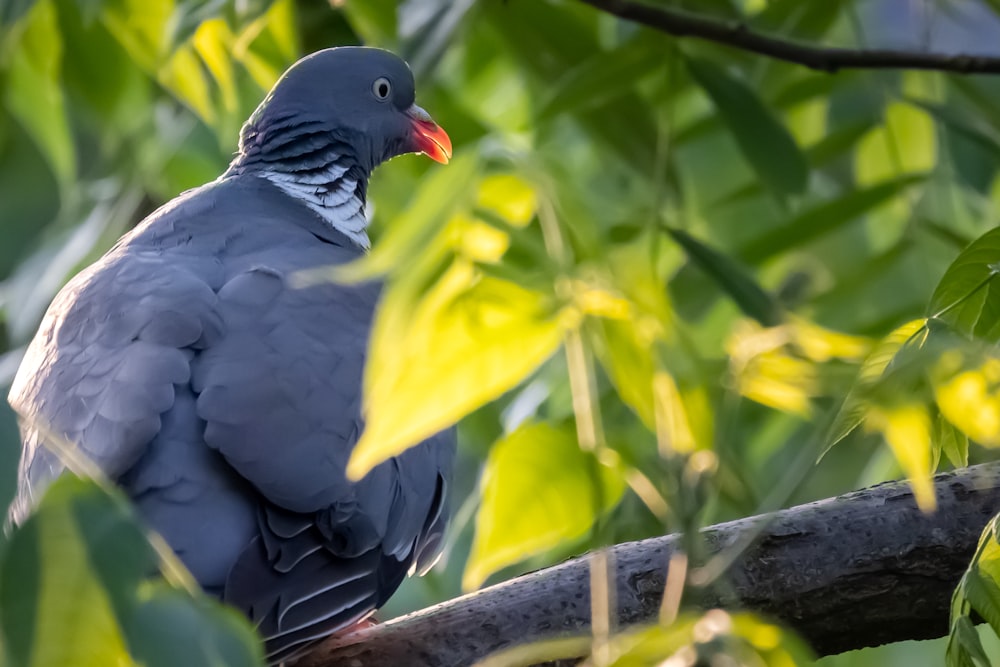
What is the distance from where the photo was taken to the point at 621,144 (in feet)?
7.43

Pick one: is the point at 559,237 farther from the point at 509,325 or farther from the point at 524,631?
the point at 524,631

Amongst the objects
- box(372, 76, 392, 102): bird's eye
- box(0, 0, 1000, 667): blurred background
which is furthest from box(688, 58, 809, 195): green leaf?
box(372, 76, 392, 102): bird's eye

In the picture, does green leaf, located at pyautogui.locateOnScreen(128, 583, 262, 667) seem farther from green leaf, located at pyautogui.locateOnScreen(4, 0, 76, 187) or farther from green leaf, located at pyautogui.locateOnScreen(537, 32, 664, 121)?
green leaf, located at pyautogui.locateOnScreen(4, 0, 76, 187)

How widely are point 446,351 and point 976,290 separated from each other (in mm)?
508

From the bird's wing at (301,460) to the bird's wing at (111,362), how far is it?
0.05 m

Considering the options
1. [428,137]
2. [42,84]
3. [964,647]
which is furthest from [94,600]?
[428,137]

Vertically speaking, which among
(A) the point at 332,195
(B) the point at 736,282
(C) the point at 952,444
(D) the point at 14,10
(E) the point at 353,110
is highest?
(D) the point at 14,10

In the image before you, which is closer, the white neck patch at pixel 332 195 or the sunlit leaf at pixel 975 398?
the sunlit leaf at pixel 975 398

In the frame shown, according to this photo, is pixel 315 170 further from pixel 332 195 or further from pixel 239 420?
pixel 239 420

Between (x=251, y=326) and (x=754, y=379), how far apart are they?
1.03 metres

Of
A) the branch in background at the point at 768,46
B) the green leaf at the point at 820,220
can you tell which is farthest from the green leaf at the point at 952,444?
the green leaf at the point at 820,220

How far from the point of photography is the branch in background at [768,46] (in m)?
1.92

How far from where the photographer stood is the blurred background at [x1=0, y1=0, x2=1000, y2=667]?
81.1 inches

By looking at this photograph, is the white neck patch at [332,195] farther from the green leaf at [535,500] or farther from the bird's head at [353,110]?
the green leaf at [535,500]
